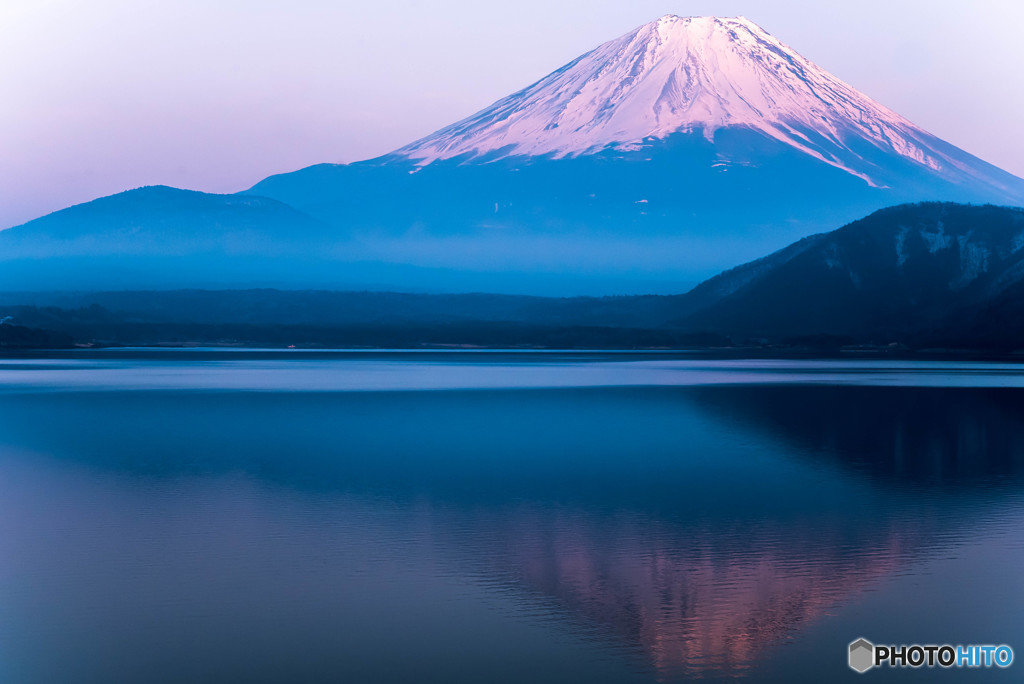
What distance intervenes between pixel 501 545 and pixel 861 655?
→ 5.95 meters

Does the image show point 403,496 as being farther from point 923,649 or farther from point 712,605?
point 923,649

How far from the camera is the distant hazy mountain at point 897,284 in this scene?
103 meters

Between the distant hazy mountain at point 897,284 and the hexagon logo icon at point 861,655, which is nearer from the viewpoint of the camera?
the hexagon logo icon at point 861,655

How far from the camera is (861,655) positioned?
1202 centimetres

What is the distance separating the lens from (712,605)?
44.8 feet

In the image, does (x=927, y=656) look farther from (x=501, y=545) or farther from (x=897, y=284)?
(x=897, y=284)

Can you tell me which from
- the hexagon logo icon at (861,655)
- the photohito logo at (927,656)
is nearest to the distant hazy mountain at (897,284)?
the photohito logo at (927,656)

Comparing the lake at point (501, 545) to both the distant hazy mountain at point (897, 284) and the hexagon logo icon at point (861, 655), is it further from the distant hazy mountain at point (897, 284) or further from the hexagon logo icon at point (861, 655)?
the distant hazy mountain at point (897, 284)

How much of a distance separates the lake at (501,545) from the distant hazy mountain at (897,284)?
2750 inches

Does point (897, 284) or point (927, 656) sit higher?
point (897, 284)

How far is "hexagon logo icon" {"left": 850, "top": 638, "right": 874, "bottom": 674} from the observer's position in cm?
1179

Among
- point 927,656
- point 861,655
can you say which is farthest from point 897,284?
point 861,655

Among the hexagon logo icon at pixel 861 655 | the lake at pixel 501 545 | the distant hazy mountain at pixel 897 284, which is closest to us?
the hexagon logo icon at pixel 861 655

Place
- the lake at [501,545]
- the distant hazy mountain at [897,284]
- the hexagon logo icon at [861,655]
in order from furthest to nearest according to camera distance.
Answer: the distant hazy mountain at [897,284]
the lake at [501,545]
the hexagon logo icon at [861,655]
